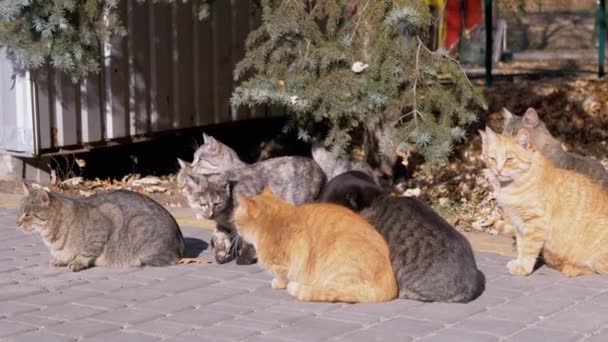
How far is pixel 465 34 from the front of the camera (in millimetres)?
20109

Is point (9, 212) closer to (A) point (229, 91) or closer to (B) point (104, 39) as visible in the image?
(B) point (104, 39)

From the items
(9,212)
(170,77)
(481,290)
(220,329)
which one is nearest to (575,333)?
(481,290)

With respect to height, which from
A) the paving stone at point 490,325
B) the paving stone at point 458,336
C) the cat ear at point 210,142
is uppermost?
the cat ear at point 210,142

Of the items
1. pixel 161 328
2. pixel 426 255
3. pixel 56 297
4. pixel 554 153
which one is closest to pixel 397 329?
pixel 426 255

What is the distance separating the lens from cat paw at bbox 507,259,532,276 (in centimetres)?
730

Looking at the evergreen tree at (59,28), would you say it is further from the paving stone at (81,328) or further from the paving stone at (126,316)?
the paving stone at (81,328)

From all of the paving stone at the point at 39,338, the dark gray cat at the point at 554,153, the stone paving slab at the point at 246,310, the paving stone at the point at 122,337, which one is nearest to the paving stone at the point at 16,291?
the stone paving slab at the point at 246,310

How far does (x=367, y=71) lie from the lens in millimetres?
8383

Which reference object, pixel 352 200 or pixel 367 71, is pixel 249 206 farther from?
pixel 367 71

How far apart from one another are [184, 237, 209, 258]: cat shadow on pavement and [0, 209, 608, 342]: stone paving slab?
48 centimetres

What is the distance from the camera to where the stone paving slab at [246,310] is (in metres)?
5.81

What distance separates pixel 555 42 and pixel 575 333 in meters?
Result: 20.7

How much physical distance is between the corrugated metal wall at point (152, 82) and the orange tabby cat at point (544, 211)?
4.22m

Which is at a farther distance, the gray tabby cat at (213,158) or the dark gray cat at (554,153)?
the gray tabby cat at (213,158)
